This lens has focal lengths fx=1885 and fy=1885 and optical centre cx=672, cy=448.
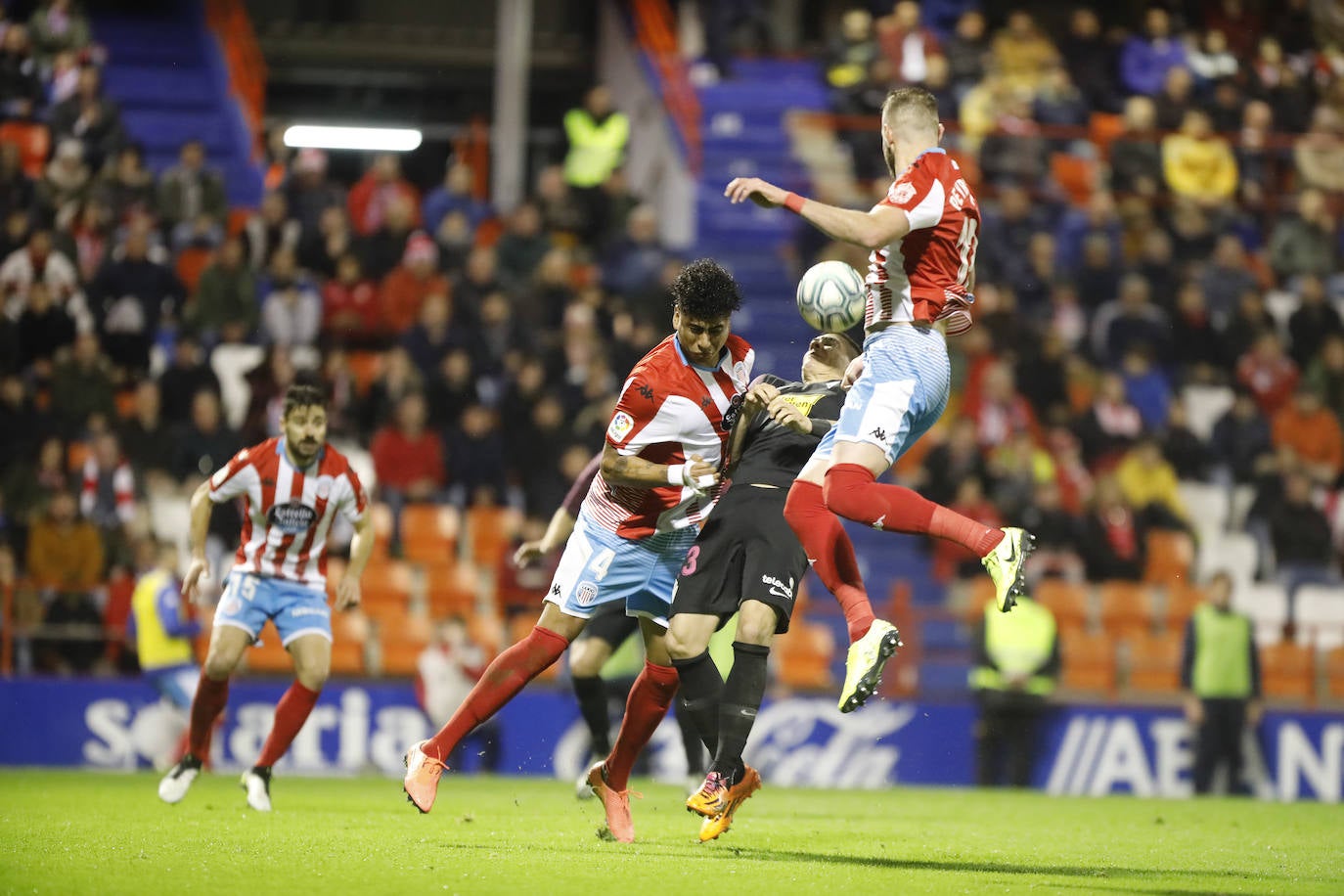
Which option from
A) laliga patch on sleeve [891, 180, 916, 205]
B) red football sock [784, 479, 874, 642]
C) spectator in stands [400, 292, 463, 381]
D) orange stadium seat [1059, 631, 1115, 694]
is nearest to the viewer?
laliga patch on sleeve [891, 180, 916, 205]

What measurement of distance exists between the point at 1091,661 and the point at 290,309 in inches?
304

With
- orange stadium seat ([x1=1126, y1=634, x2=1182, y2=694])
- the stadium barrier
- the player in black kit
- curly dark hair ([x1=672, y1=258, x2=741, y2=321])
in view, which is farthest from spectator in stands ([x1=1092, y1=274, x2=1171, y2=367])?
curly dark hair ([x1=672, y1=258, x2=741, y2=321])

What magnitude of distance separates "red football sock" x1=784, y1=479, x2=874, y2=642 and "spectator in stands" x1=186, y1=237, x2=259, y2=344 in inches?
390

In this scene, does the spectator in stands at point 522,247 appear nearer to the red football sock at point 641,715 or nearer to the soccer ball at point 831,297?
the soccer ball at point 831,297

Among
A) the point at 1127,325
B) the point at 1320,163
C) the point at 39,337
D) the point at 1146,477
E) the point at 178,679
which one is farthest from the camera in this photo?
the point at 1320,163

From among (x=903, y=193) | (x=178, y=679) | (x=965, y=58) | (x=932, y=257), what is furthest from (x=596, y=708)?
(x=965, y=58)

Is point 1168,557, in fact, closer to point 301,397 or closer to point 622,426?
point 301,397

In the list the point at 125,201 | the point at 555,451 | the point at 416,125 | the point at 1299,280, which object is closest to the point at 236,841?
the point at 555,451

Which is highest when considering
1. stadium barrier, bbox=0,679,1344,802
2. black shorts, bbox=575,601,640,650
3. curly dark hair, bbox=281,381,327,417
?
curly dark hair, bbox=281,381,327,417

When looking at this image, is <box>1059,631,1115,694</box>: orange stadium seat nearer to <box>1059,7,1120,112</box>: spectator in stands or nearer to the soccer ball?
<box>1059,7,1120,112</box>: spectator in stands

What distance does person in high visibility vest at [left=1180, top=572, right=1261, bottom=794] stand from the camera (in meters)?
15.2

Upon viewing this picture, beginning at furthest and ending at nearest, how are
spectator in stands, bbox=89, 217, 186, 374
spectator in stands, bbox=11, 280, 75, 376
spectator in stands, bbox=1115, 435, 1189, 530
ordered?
spectator in stands, bbox=1115, 435, 1189, 530, spectator in stands, bbox=89, 217, 186, 374, spectator in stands, bbox=11, 280, 75, 376

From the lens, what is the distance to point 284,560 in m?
10.3

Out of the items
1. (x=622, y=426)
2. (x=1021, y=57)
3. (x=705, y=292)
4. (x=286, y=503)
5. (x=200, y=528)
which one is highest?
(x=1021, y=57)
